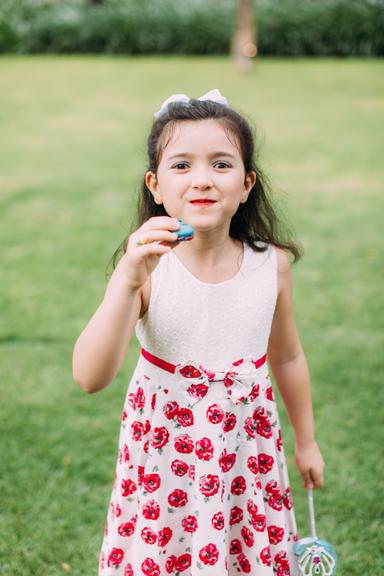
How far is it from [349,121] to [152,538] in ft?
31.8

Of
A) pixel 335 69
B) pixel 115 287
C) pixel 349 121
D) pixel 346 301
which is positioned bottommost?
pixel 346 301

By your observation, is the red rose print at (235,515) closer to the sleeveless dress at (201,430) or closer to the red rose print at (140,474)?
the sleeveless dress at (201,430)

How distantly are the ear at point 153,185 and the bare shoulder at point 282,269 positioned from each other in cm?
33

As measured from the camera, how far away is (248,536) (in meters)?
1.83

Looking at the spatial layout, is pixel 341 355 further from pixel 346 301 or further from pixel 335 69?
pixel 335 69

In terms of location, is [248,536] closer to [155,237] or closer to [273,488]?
[273,488]

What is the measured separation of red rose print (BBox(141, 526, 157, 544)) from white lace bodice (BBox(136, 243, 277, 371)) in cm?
42

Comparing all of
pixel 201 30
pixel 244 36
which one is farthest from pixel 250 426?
pixel 201 30

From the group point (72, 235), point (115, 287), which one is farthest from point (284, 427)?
point (72, 235)

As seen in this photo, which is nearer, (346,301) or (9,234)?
(346,301)

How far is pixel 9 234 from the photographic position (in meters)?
5.69

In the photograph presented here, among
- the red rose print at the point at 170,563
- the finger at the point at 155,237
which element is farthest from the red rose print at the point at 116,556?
the finger at the point at 155,237

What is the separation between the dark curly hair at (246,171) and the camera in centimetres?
169

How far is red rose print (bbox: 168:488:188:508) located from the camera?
1.76m
